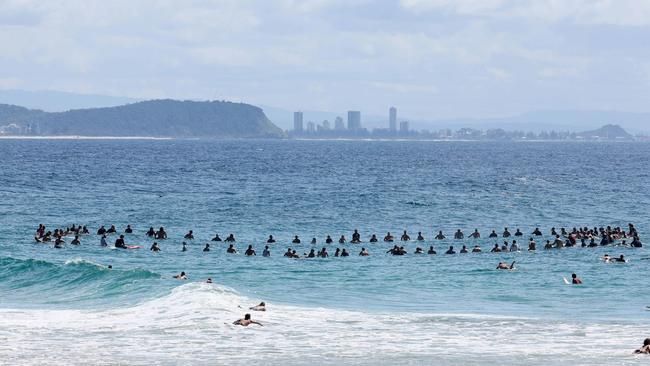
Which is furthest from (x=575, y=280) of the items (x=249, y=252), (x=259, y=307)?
(x=249, y=252)

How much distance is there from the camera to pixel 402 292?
42062 millimetres

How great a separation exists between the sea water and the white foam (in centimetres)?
8

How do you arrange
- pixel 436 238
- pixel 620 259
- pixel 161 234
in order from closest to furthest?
pixel 620 259, pixel 161 234, pixel 436 238

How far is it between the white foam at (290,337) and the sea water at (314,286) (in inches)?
3.2

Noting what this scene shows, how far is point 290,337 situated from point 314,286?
11.6m

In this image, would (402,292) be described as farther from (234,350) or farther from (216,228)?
(216,228)

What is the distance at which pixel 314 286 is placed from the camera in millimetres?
43562

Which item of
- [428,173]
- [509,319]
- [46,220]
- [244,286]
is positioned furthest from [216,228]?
[428,173]

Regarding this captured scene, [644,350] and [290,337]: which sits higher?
[644,350]

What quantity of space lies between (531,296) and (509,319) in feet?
19.3

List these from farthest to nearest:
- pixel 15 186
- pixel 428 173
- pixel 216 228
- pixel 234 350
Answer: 1. pixel 428 173
2. pixel 15 186
3. pixel 216 228
4. pixel 234 350

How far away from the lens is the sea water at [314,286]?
30.4 m

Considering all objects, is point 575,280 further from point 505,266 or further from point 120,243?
point 120,243

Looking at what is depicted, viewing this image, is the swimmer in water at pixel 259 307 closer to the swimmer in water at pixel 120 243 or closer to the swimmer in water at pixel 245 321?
the swimmer in water at pixel 245 321
